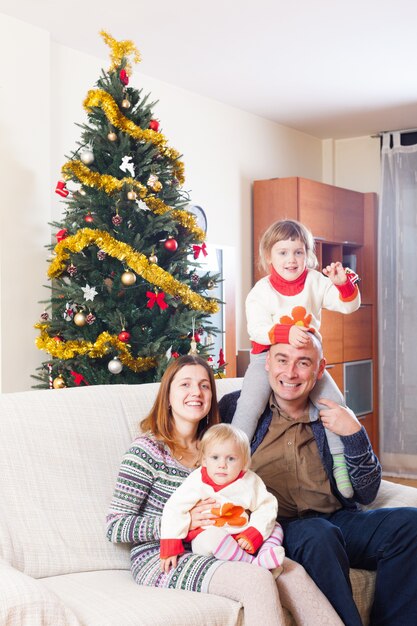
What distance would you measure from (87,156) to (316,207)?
2.86m

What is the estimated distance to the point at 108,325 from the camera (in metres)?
4.16

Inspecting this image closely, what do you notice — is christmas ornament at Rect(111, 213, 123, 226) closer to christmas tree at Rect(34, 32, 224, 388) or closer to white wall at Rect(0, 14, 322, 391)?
christmas tree at Rect(34, 32, 224, 388)

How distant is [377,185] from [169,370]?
511 centimetres

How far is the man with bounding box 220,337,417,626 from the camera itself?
2.61 meters

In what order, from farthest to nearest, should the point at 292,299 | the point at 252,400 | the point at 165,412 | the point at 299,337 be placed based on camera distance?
the point at 292,299, the point at 252,400, the point at 299,337, the point at 165,412

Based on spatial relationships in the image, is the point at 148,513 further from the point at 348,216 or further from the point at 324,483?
the point at 348,216

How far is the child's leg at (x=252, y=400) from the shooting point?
111 inches

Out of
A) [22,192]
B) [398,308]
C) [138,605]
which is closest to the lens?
[138,605]

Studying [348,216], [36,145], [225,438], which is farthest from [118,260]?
[348,216]

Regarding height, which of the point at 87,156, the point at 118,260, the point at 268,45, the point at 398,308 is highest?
the point at 268,45

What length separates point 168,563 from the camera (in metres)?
2.32

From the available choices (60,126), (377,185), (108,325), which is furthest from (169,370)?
(377,185)

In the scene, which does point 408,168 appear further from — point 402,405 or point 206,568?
point 206,568

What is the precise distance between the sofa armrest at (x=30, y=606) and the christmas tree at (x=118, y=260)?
2.10 meters
